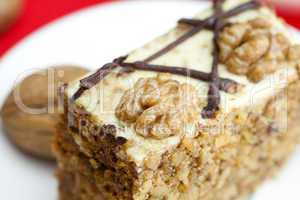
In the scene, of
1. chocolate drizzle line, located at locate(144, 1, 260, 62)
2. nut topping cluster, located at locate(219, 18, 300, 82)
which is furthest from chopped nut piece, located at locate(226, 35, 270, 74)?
chocolate drizzle line, located at locate(144, 1, 260, 62)

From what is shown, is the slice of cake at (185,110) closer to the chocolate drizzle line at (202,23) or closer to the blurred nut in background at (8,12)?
the chocolate drizzle line at (202,23)

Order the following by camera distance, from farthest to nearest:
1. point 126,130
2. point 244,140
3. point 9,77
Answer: point 9,77 → point 244,140 → point 126,130

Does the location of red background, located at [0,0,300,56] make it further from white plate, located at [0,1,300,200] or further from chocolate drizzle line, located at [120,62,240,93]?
chocolate drizzle line, located at [120,62,240,93]

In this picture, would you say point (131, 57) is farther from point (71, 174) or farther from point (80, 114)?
point (71, 174)

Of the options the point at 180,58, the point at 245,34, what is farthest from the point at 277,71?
the point at 180,58

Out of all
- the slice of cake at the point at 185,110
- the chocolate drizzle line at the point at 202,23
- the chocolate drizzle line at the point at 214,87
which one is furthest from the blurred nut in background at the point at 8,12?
the chocolate drizzle line at the point at 214,87

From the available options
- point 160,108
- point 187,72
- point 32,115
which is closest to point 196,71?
point 187,72

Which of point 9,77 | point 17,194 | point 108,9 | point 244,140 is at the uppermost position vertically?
point 108,9

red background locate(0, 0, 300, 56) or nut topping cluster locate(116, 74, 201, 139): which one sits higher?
red background locate(0, 0, 300, 56)
